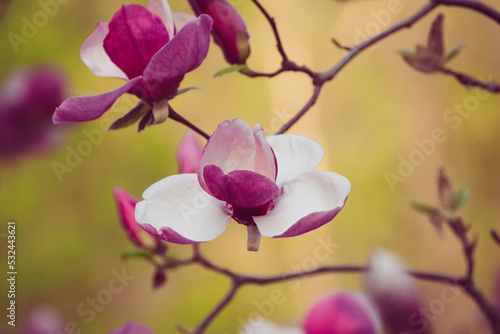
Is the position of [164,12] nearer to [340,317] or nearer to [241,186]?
[241,186]

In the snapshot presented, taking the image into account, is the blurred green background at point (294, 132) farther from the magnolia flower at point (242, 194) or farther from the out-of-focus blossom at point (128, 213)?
the magnolia flower at point (242, 194)

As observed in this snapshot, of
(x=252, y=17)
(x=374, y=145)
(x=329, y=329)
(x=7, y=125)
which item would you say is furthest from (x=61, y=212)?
(x=329, y=329)

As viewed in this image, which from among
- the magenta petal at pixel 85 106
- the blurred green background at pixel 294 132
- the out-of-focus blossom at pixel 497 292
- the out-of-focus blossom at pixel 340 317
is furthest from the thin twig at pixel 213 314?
the blurred green background at pixel 294 132

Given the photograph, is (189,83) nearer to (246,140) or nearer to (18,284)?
(18,284)

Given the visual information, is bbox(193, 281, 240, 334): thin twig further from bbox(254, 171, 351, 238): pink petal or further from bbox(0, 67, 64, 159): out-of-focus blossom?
bbox(0, 67, 64, 159): out-of-focus blossom

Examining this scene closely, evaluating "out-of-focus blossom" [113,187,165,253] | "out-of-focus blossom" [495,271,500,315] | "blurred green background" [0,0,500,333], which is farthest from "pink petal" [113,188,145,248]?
"blurred green background" [0,0,500,333]

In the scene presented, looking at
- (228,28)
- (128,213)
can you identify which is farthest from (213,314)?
(228,28)
